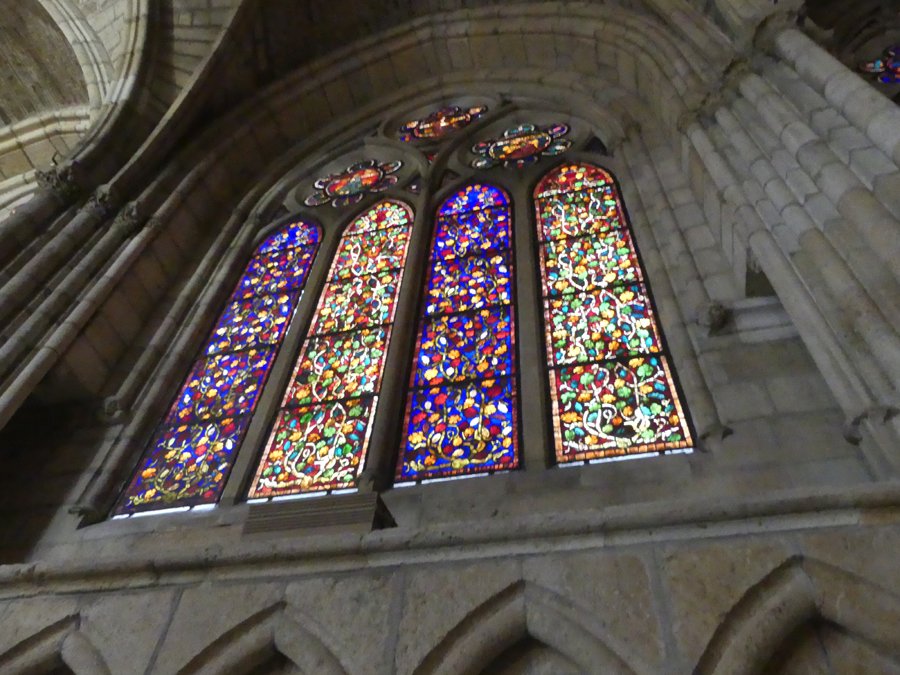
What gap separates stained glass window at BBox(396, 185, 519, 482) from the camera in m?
4.12

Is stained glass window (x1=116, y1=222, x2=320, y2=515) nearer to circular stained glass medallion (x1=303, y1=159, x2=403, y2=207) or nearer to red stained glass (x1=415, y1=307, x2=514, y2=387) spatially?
circular stained glass medallion (x1=303, y1=159, x2=403, y2=207)

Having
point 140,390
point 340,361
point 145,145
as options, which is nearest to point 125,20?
point 145,145

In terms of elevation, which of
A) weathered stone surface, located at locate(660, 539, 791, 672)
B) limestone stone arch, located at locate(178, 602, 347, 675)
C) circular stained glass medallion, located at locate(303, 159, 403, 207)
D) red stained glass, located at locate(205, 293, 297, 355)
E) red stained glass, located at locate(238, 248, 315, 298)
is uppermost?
circular stained glass medallion, located at locate(303, 159, 403, 207)

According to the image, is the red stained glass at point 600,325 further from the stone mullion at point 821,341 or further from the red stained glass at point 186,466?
the red stained glass at point 186,466

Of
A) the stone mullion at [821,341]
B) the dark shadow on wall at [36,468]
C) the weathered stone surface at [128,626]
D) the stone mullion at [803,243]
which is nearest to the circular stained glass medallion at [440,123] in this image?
the stone mullion at [803,243]

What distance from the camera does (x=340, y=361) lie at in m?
5.10

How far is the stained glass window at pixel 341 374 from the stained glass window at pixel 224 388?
0.95 ft

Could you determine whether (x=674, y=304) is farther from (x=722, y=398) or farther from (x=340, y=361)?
(x=340, y=361)

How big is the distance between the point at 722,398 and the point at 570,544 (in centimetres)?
150

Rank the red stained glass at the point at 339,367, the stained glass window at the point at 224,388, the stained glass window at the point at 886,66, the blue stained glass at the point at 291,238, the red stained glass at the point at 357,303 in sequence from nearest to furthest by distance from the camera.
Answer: the stained glass window at the point at 224,388 → the red stained glass at the point at 339,367 → the red stained glass at the point at 357,303 → the stained glass window at the point at 886,66 → the blue stained glass at the point at 291,238

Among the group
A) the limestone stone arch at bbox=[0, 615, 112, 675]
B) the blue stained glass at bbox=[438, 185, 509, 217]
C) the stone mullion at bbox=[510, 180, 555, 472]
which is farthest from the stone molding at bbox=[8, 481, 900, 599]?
the blue stained glass at bbox=[438, 185, 509, 217]

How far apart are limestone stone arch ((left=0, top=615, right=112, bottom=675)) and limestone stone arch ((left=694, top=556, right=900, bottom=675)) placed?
2261 mm

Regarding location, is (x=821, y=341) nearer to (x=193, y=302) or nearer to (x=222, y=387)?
(x=222, y=387)

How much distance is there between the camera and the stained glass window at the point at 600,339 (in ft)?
12.9
